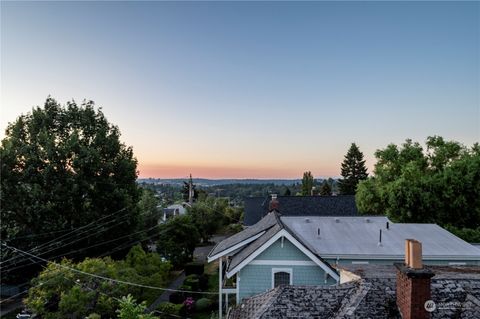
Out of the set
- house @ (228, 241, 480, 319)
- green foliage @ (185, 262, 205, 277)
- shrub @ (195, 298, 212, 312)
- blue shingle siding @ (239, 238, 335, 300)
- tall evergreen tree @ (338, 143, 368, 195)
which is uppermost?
tall evergreen tree @ (338, 143, 368, 195)

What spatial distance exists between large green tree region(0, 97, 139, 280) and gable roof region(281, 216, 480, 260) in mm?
14251

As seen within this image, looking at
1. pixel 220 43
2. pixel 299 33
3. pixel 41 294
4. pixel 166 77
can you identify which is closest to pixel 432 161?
pixel 299 33

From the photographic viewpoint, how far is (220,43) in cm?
2592

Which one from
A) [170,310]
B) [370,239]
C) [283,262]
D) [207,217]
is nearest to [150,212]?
[207,217]

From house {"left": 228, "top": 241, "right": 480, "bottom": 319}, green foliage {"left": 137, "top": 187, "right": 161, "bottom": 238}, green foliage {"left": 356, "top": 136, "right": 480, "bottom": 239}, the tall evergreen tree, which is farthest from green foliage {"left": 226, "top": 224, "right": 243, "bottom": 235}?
house {"left": 228, "top": 241, "right": 480, "bottom": 319}

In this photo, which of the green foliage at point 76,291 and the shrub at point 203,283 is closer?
the green foliage at point 76,291

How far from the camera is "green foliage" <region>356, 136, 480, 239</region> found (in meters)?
30.7

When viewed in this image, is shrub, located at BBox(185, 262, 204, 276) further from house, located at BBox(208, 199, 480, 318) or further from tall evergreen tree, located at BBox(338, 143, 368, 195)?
tall evergreen tree, located at BBox(338, 143, 368, 195)

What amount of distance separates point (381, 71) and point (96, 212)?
74.6 ft

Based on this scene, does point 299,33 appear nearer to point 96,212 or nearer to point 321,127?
point 321,127

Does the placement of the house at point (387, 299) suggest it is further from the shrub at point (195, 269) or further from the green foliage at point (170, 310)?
the shrub at point (195, 269)

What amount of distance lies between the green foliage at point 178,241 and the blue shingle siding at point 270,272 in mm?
19420

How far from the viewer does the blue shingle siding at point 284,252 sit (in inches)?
625

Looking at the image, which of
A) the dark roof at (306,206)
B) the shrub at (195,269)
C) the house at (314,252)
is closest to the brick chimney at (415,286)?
the house at (314,252)
